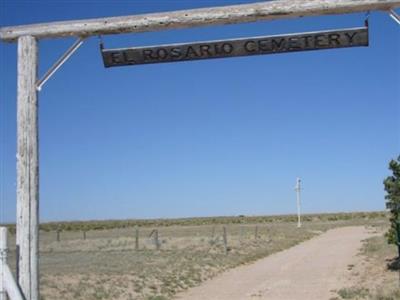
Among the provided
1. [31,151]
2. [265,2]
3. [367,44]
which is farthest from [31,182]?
[367,44]

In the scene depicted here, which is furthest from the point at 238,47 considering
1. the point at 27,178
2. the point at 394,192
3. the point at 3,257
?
the point at 394,192

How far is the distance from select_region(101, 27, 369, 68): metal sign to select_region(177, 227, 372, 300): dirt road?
8908mm

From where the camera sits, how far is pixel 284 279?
17922mm

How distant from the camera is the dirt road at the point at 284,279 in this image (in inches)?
590

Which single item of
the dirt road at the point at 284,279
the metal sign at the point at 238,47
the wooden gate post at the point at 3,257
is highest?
the metal sign at the point at 238,47

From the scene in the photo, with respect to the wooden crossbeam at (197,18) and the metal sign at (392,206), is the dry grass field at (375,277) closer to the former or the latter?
the metal sign at (392,206)

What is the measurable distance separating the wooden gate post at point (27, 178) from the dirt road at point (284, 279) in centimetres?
854

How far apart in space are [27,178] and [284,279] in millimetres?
12588

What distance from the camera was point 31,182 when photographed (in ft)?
A: 21.6

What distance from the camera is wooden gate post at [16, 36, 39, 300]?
654 cm

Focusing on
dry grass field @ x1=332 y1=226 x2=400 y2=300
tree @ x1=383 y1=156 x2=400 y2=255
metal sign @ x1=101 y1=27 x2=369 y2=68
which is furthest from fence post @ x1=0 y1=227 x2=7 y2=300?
tree @ x1=383 y1=156 x2=400 y2=255

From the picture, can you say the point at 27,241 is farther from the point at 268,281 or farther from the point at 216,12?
the point at 268,281

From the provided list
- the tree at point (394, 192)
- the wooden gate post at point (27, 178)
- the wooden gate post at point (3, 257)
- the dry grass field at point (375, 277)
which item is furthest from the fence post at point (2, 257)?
the tree at point (394, 192)

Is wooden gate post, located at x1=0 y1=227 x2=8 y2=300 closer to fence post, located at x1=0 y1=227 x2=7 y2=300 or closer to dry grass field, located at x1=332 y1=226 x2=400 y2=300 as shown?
fence post, located at x1=0 y1=227 x2=7 y2=300
